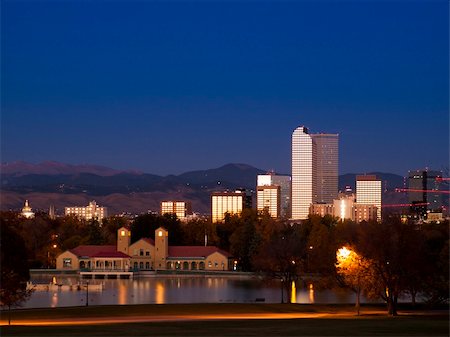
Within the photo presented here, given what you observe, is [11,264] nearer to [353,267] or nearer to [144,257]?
[353,267]

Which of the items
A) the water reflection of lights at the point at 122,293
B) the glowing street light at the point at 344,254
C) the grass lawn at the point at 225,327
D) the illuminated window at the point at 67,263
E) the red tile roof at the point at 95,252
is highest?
the glowing street light at the point at 344,254

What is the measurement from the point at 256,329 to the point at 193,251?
91.0 metres

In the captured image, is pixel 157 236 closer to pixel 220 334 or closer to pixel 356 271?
pixel 356 271

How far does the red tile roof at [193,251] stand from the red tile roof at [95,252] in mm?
6676

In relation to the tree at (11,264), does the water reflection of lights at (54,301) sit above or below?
below

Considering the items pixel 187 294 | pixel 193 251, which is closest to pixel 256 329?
pixel 187 294

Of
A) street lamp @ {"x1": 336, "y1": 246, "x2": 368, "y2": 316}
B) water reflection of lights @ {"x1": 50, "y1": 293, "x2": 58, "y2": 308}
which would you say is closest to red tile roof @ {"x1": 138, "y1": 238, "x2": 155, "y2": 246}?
water reflection of lights @ {"x1": 50, "y1": 293, "x2": 58, "y2": 308}

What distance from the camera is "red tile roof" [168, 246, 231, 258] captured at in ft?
411

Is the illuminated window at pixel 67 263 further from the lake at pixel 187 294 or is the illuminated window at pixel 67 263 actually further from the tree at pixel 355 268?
the tree at pixel 355 268

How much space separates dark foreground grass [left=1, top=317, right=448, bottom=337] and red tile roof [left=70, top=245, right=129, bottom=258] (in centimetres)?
8240

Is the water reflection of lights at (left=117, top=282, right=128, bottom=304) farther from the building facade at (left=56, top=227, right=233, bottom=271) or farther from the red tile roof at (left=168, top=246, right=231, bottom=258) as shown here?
the red tile roof at (left=168, top=246, right=231, bottom=258)

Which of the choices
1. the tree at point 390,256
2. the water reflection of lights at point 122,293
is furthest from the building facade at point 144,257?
the tree at point 390,256

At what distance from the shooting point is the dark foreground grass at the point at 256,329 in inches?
1345

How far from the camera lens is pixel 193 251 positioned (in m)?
127
